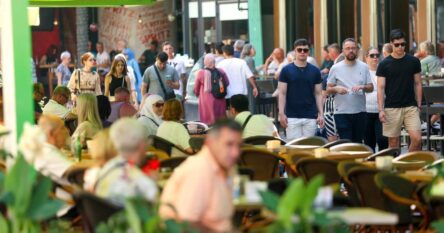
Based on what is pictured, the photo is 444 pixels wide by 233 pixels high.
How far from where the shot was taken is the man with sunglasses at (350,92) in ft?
66.8

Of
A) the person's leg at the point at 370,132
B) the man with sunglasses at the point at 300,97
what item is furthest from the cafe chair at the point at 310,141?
the person's leg at the point at 370,132

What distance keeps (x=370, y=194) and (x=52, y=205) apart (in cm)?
391

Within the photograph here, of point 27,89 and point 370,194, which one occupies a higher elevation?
point 27,89

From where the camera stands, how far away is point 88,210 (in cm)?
935

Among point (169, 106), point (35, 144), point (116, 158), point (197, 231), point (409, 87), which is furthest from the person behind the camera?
point (409, 87)

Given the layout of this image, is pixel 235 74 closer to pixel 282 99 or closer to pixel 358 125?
pixel 358 125

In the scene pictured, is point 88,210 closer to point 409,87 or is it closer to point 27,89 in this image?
point 27,89

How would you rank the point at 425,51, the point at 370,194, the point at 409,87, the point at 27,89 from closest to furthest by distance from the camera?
the point at 27,89, the point at 370,194, the point at 409,87, the point at 425,51

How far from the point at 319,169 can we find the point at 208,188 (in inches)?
168

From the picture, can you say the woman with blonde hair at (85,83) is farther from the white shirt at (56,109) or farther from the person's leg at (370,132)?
the person's leg at (370,132)

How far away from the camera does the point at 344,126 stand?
67.7ft

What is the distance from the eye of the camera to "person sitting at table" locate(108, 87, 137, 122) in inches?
798

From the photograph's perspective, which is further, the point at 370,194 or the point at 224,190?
the point at 370,194

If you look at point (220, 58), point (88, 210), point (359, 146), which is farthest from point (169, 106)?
point (220, 58)
